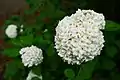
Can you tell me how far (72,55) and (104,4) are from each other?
40.9 inches

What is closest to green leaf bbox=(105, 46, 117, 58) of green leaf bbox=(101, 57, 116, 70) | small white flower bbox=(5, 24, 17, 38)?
green leaf bbox=(101, 57, 116, 70)

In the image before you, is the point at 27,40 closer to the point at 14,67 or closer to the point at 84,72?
the point at 14,67

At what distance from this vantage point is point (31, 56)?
1.56 metres

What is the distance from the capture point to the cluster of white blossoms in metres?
1.21

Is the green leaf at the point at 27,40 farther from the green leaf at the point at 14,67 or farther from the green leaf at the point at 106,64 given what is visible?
the green leaf at the point at 106,64

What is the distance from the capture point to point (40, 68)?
5.41ft

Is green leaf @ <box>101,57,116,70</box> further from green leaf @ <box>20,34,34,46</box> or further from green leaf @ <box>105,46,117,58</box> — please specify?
green leaf @ <box>20,34,34,46</box>

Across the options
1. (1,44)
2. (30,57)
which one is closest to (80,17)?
(30,57)

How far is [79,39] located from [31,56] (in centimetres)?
41

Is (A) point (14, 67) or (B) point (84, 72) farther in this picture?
(A) point (14, 67)

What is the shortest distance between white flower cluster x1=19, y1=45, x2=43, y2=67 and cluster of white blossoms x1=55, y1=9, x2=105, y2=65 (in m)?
0.32

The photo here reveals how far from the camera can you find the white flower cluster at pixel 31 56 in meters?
1.56

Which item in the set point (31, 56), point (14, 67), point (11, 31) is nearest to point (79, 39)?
point (31, 56)

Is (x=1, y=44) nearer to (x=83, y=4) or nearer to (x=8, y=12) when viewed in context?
(x=8, y=12)
